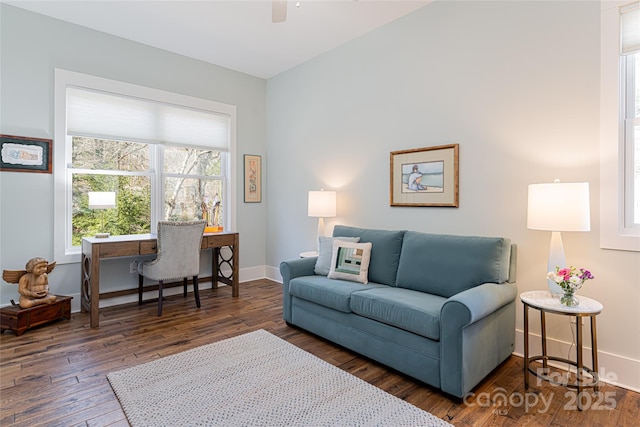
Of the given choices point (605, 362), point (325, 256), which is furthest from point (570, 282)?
point (325, 256)

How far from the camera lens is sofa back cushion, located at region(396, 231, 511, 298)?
241cm

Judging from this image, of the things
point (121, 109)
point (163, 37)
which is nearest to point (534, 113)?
point (163, 37)

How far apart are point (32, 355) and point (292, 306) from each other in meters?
2.06

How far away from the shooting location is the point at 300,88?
457 cm

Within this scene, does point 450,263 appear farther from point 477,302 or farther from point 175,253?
point 175,253

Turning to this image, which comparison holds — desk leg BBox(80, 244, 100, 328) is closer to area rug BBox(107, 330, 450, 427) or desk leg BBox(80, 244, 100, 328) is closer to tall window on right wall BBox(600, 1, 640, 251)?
area rug BBox(107, 330, 450, 427)

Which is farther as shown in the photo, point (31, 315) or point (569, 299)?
point (31, 315)

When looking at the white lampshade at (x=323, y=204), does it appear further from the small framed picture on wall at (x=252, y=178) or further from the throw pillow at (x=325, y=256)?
the small framed picture on wall at (x=252, y=178)

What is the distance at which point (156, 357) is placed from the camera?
2.53 meters

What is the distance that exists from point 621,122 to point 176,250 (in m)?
3.91

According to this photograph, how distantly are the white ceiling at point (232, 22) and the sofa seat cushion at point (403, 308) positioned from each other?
8.76 feet

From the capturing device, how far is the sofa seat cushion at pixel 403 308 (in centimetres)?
207

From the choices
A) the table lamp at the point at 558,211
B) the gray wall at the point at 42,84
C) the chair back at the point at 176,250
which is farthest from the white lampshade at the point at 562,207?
the gray wall at the point at 42,84

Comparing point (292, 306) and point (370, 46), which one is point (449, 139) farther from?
point (292, 306)
